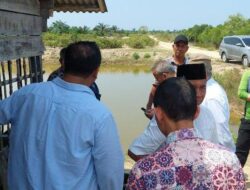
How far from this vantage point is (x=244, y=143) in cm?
554

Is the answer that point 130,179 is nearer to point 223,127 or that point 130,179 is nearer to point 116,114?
point 223,127

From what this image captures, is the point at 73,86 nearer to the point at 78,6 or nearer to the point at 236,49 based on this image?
the point at 78,6

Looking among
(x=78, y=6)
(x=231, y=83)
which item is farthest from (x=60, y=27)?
(x=78, y=6)

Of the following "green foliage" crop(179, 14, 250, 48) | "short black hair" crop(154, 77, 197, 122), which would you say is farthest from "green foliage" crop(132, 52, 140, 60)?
"short black hair" crop(154, 77, 197, 122)

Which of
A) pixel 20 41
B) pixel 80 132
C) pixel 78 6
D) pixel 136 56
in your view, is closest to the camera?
pixel 80 132

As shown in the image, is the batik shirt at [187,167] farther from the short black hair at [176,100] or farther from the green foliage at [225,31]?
the green foliage at [225,31]

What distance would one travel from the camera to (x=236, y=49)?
2183 cm

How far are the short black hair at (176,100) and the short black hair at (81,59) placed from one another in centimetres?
53

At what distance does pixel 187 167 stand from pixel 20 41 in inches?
132

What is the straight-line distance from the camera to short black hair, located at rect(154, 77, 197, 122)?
5.95 ft

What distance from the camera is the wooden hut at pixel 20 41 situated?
4234 mm

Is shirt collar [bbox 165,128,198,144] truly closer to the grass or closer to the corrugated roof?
the corrugated roof

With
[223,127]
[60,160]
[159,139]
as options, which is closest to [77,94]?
[60,160]

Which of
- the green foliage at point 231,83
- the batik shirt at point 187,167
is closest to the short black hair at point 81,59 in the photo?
the batik shirt at point 187,167
